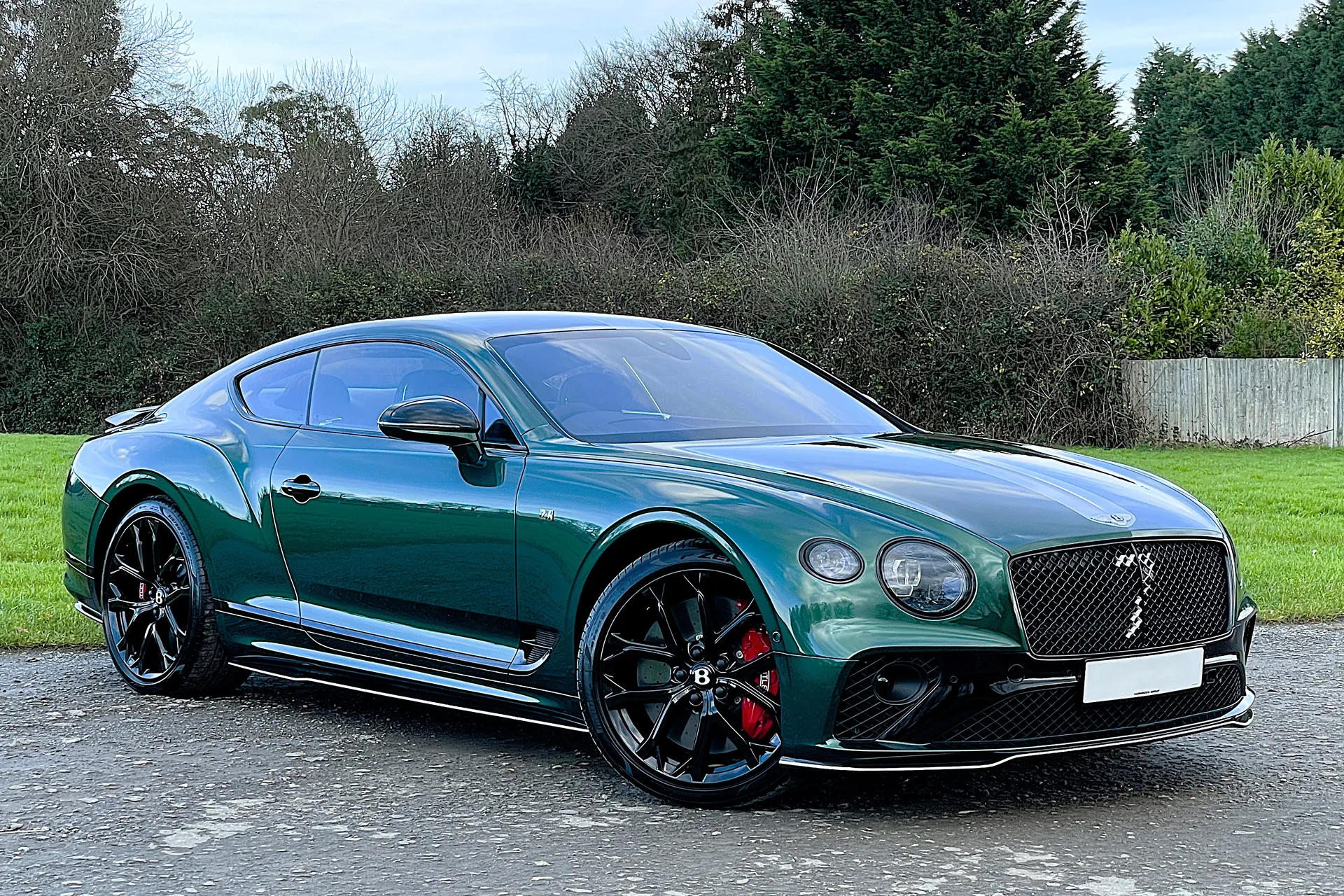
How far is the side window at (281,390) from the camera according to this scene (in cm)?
628

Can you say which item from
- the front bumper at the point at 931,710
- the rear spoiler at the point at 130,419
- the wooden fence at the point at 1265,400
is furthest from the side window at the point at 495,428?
the wooden fence at the point at 1265,400

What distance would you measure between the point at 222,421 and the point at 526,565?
80.0 inches

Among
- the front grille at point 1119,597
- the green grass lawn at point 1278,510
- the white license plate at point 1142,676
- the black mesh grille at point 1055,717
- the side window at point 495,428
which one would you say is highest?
the side window at point 495,428

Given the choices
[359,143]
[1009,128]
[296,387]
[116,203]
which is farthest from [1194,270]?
[296,387]

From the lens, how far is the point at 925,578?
439cm

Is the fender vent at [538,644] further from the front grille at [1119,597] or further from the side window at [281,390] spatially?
the side window at [281,390]

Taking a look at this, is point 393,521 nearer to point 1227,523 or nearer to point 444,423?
point 444,423

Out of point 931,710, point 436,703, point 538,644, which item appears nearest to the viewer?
point 931,710

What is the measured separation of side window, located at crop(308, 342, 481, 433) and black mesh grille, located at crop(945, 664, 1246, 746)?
2.18 m

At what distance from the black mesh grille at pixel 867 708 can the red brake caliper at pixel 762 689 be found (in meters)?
0.24

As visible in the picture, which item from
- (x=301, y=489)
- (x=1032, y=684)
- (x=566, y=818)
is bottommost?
(x=566, y=818)

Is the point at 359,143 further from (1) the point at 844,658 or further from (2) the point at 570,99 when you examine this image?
(1) the point at 844,658

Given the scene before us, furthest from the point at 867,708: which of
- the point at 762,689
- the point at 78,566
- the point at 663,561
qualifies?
the point at 78,566

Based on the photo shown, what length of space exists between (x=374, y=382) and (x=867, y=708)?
254cm
